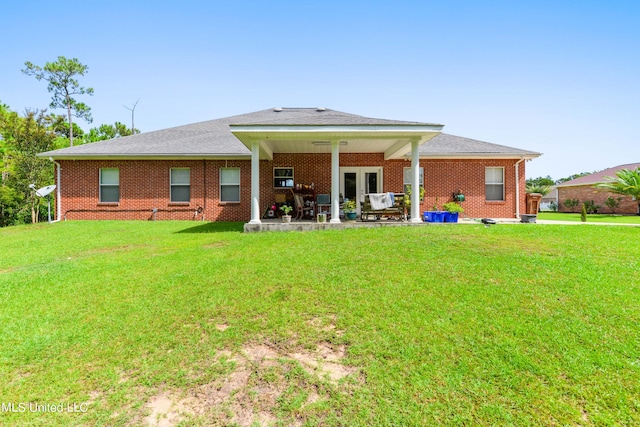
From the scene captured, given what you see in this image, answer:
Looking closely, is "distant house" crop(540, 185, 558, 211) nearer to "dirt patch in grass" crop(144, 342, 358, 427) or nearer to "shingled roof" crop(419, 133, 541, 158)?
"shingled roof" crop(419, 133, 541, 158)

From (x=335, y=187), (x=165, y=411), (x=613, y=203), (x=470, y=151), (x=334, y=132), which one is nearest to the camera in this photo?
(x=165, y=411)

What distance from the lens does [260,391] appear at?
2.38 metres

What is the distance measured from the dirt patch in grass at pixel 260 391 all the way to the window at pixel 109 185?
43.6 feet

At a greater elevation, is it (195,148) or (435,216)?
(195,148)

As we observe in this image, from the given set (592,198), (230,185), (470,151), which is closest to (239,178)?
(230,185)

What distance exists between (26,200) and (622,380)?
2751cm

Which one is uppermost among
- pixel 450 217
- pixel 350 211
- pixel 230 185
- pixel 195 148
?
pixel 195 148

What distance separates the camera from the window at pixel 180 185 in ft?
43.0

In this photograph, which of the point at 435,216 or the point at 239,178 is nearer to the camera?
the point at 435,216

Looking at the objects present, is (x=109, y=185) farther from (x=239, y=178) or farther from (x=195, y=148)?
(x=239, y=178)

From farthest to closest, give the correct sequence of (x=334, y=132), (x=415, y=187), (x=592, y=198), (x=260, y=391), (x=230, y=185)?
(x=592, y=198) < (x=230, y=185) < (x=415, y=187) < (x=334, y=132) < (x=260, y=391)

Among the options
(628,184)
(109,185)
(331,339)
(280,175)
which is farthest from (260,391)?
(628,184)

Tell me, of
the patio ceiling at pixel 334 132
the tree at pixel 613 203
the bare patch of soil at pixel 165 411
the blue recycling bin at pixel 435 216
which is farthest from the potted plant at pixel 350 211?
Result: the tree at pixel 613 203

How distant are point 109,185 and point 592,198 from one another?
3161cm
